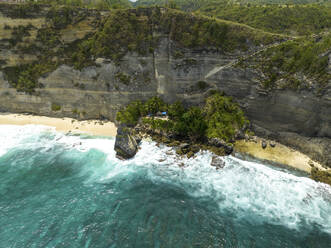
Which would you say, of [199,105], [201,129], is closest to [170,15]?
[199,105]

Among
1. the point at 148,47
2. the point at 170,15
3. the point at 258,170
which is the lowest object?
the point at 258,170

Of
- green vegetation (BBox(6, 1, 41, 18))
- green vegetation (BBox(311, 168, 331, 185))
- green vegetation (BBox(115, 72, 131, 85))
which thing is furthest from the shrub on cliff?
green vegetation (BBox(6, 1, 41, 18))

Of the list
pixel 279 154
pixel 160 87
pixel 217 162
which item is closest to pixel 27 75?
pixel 160 87

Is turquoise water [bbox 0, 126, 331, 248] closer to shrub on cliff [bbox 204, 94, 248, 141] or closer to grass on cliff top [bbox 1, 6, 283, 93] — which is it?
shrub on cliff [bbox 204, 94, 248, 141]

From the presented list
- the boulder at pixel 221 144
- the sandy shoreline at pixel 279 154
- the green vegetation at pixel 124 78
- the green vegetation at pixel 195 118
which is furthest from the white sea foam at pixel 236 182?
the green vegetation at pixel 124 78

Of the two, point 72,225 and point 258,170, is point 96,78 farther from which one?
point 258,170

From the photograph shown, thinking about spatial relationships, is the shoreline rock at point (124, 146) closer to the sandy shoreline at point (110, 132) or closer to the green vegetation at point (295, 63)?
the sandy shoreline at point (110, 132)
